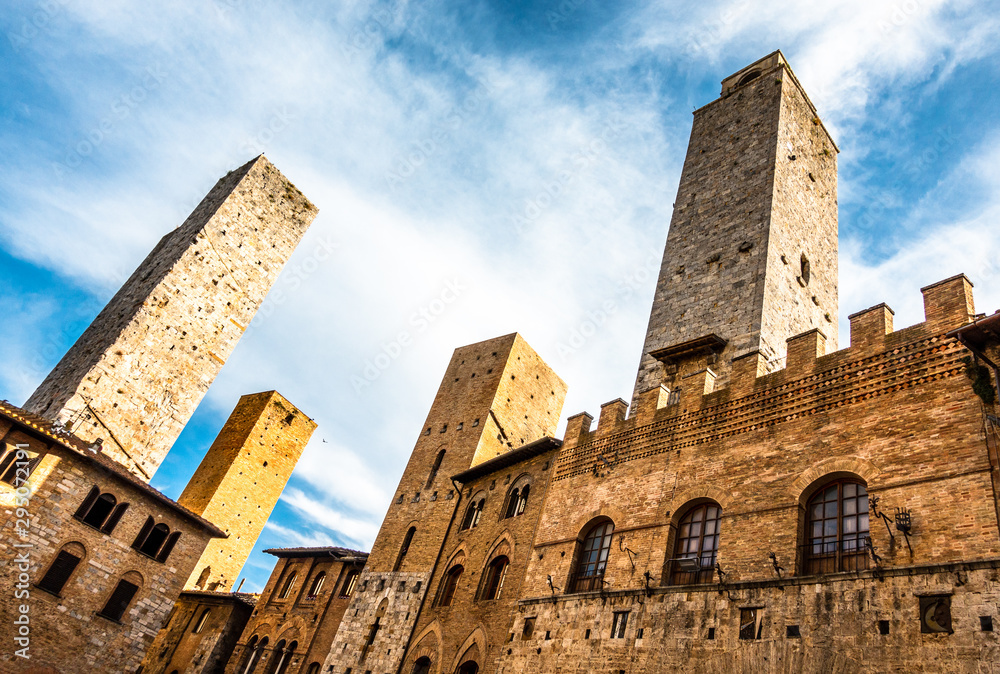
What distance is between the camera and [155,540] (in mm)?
19469

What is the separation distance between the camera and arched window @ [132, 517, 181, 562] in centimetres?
1903

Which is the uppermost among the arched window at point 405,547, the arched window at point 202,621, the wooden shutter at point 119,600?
the arched window at point 405,547

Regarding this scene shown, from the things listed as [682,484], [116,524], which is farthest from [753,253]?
[116,524]

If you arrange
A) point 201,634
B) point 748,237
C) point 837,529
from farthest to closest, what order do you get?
point 201,634
point 748,237
point 837,529

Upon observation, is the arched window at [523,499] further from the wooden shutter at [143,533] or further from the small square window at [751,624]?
the wooden shutter at [143,533]

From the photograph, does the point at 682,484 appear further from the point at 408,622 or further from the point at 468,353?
the point at 468,353

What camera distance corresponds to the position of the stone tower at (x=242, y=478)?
88.7ft

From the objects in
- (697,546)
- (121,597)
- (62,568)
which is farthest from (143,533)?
(697,546)

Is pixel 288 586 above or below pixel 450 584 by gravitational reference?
below

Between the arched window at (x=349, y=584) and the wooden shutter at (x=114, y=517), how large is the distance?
712cm

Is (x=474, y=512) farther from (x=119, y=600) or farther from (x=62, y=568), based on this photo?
(x=62, y=568)

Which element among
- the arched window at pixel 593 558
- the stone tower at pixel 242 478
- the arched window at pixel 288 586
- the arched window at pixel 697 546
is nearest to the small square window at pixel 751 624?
the arched window at pixel 697 546

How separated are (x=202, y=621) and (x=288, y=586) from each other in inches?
161

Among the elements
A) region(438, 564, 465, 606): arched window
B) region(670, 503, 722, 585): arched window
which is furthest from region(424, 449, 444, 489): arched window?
region(670, 503, 722, 585): arched window
